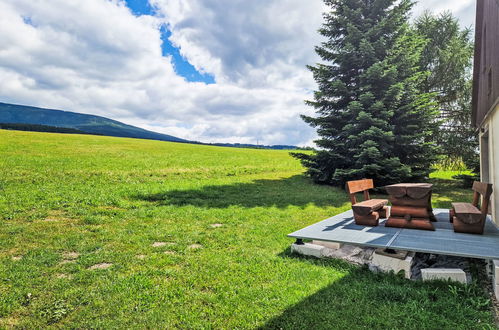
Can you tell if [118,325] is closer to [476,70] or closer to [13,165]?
[476,70]

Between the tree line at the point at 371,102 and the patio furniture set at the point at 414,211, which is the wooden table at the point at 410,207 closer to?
A: the patio furniture set at the point at 414,211

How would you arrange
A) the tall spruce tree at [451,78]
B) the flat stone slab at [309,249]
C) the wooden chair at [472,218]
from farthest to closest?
the tall spruce tree at [451,78], the wooden chair at [472,218], the flat stone slab at [309,249]

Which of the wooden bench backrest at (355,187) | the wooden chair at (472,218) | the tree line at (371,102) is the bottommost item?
the wooden chair at (472,218)

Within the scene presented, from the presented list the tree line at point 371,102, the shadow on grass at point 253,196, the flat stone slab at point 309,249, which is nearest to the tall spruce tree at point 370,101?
the tree line at point 371,102

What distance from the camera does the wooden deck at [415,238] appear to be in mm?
4293

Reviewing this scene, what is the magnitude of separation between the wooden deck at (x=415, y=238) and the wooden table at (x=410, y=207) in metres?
0.18

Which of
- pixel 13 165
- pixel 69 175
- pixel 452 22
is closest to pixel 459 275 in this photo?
pixel 69 175

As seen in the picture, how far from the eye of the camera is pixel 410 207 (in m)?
5.89

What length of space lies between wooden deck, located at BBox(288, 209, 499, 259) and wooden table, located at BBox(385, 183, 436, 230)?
18 cm

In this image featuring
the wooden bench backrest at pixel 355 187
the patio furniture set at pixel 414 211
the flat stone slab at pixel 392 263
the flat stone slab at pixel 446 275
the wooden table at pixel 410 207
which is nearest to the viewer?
the flat stone slab at pixel 446 275

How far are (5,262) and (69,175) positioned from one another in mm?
10015

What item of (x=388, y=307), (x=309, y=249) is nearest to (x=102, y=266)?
(x=309, y=249)

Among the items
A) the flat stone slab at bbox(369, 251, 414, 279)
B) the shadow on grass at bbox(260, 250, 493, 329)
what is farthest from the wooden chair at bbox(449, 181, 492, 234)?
the shadow on grass at bbox(260, 250, 493, 329)

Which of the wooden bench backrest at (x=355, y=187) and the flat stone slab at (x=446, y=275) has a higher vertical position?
the wooden bench backrest at (x=355, y=187)
